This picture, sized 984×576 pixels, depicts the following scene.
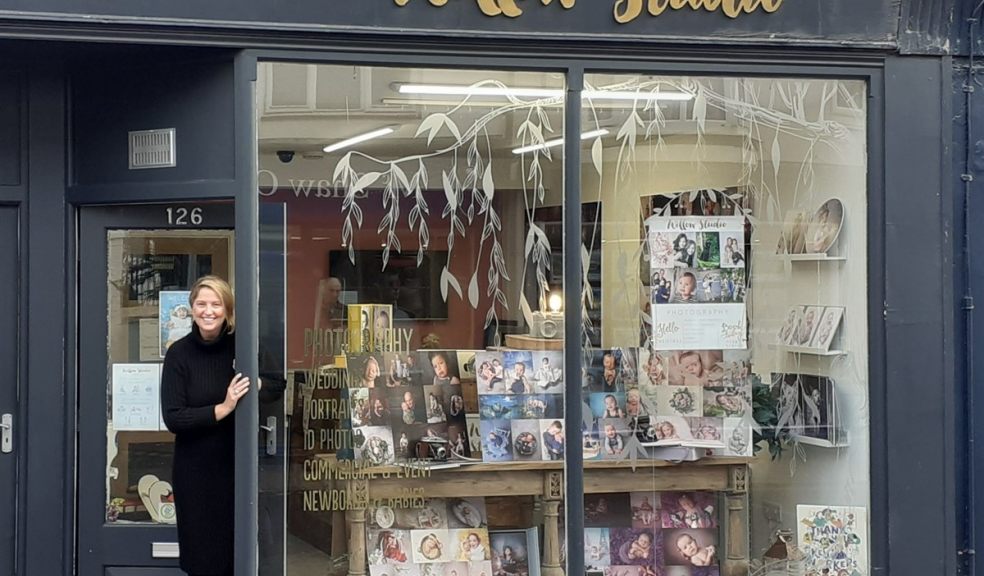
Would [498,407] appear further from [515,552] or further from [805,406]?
[805,406]

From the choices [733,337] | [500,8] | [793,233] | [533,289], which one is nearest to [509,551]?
[533,289]

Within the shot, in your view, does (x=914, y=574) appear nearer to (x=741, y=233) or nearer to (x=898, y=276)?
(x=898, y=276)

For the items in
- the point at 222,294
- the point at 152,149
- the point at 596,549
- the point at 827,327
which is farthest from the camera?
the point at 827,327

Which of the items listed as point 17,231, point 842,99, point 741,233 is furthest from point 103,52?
point 842,99

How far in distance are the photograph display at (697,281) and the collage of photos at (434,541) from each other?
1.20 metres

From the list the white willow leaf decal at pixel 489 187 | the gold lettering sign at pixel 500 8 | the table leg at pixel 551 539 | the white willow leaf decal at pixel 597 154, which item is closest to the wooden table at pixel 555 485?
the table leg at pixel 551 539

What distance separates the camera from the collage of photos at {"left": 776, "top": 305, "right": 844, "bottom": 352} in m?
5.52

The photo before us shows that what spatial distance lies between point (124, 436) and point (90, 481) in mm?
251

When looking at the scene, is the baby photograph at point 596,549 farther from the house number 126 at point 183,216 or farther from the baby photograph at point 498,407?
the house number 126 at point 183,216

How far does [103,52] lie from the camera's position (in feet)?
16.6

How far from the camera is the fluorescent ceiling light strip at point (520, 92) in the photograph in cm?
515

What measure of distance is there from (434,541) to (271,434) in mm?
932

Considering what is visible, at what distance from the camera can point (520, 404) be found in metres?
5.34

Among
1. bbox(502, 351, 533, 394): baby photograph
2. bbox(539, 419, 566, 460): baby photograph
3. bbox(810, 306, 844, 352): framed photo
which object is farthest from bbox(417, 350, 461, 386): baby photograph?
bbox(810, 306, 844, 352): framed photo
